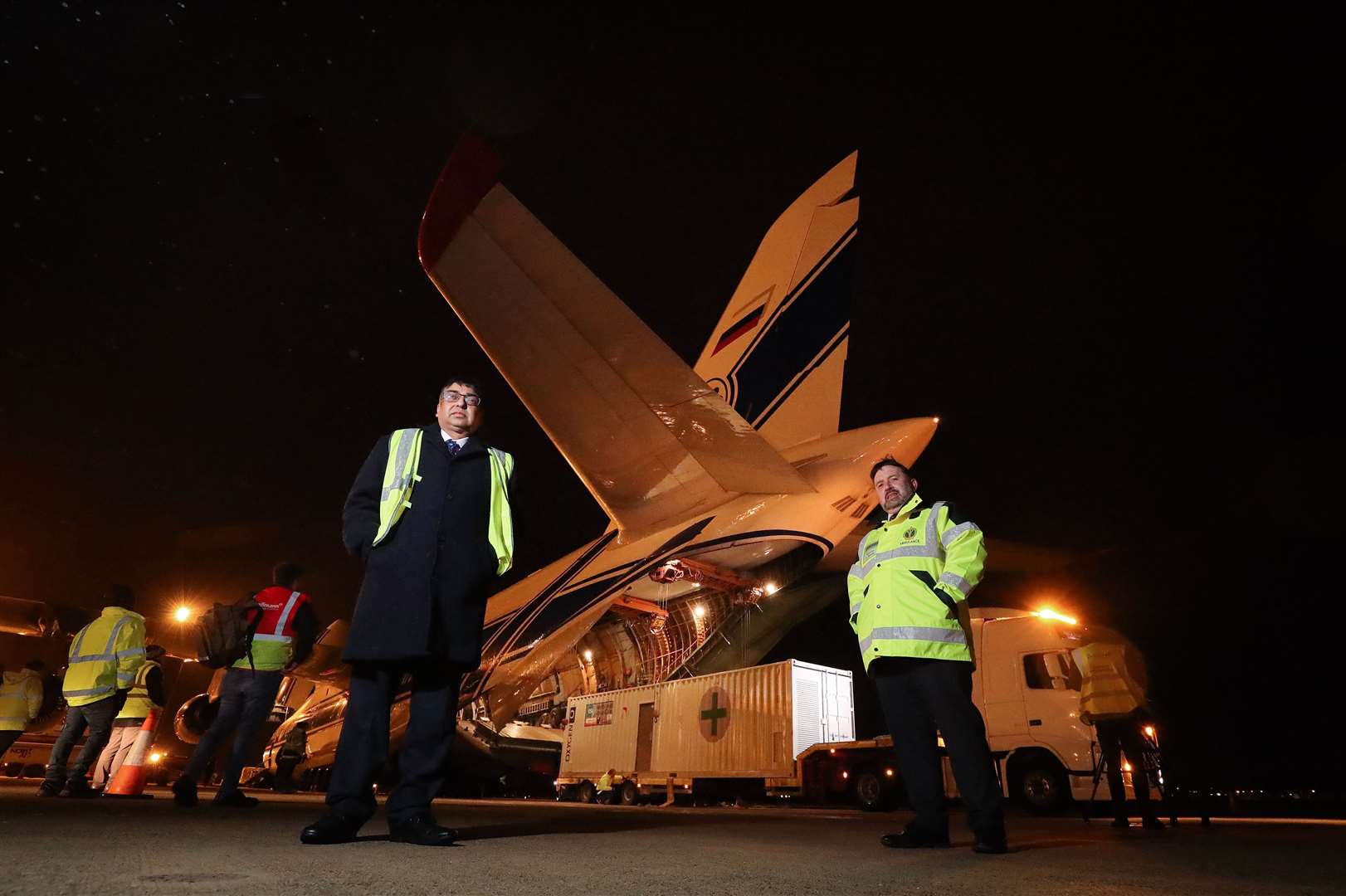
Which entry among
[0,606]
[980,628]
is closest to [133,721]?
[0,606]

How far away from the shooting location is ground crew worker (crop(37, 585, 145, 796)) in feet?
20.8

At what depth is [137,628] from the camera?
6.61m

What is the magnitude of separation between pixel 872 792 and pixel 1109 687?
5.61 m

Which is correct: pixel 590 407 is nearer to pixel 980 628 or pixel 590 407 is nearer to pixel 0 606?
pixel 980 628

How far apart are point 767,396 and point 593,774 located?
8983mm

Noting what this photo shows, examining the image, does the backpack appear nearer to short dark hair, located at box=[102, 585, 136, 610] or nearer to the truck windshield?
short dark hair, located at box=[102, 585, 136, 610]

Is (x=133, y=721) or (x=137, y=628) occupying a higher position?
(x=137, y=628)

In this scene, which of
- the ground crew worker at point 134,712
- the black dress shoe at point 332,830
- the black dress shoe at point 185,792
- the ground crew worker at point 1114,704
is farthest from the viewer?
the ground crew worker at point 134,712

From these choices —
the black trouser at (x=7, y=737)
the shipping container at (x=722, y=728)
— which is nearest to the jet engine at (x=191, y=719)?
the black trouser at (x=7, y=737)

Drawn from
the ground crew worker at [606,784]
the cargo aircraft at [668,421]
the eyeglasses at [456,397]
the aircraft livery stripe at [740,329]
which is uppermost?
the aircraft livery stripe at [740,329]

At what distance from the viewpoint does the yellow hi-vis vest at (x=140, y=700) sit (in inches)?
280

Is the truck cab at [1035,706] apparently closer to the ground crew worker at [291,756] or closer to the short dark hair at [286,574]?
the short dark hair at [286,574]

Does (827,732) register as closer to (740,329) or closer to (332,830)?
(740,329)

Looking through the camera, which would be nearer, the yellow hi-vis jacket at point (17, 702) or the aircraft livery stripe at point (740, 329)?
the yellow hi-vis jacket at point (17, 702)
